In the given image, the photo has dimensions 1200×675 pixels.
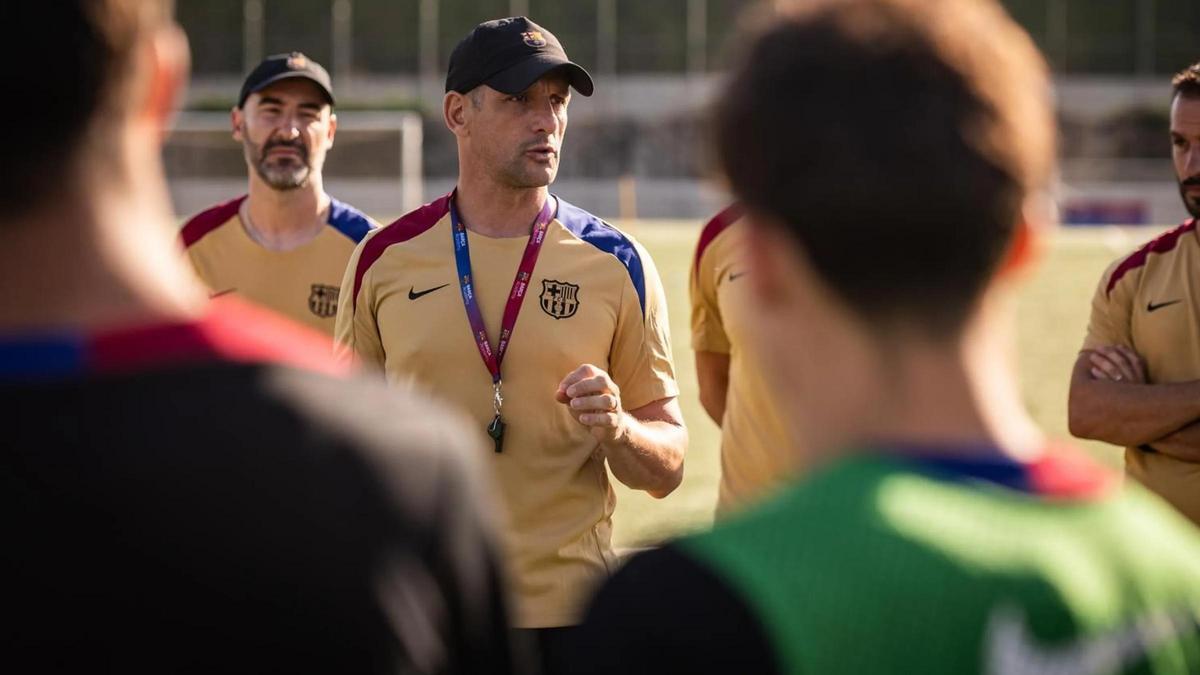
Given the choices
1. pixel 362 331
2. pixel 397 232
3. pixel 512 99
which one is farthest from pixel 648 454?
pixel 512 99

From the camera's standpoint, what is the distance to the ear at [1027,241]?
1.68 metres

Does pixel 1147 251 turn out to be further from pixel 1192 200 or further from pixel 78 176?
pixel 78 176

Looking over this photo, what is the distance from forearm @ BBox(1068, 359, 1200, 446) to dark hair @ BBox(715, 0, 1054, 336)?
3.45 meters

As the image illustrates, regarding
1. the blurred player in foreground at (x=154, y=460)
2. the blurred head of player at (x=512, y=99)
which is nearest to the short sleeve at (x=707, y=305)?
the blurred head of player at (x=512, y=99)

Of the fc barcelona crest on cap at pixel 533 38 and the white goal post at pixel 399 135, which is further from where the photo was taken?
the white goal post at pixel 399 135

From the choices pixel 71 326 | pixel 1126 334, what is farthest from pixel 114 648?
pixel 1126 334

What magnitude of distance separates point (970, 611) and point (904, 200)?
0.42 meters

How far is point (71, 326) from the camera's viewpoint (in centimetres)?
157

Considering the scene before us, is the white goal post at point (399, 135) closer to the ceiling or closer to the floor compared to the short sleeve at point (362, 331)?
closer to the ceiling

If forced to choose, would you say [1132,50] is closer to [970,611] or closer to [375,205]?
[375,205]

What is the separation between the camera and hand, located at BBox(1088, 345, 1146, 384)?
5.01m

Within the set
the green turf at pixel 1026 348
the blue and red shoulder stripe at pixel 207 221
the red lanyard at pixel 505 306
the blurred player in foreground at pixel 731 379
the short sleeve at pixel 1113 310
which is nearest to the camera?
the red lanyard at pixel 505 306

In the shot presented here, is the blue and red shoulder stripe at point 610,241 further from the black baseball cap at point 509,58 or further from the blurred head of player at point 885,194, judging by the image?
the blurred head of player at point 885,194

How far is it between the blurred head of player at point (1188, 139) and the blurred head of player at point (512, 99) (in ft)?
6.44
